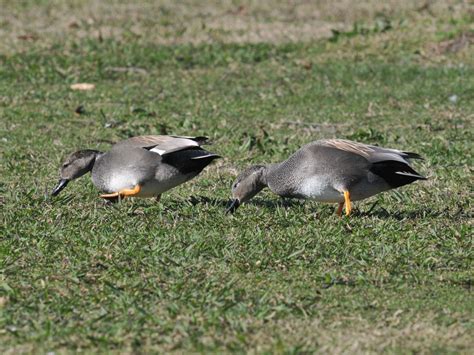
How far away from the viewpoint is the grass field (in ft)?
16.9

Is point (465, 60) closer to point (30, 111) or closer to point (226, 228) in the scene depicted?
point (30, 111)

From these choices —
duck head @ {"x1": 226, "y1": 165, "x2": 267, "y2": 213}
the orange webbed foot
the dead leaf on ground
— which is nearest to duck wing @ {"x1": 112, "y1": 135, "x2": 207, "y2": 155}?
the orange webbed foot

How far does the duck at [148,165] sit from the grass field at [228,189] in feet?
0.46

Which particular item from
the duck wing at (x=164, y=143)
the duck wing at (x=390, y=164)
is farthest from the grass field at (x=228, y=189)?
the duck wing at (x=164, y=143)

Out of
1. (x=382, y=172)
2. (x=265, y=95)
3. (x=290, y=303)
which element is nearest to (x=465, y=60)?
(x=265, y=95)

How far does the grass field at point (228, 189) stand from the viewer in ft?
16.9

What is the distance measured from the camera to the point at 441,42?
44.6 feet

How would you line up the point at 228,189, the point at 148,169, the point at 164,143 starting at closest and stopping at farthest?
the point at 148,169 → the point at 164,143 → the point at 228,189

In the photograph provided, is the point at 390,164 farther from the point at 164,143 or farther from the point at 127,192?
the point at 127,192

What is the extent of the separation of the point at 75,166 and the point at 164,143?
2.50 ft

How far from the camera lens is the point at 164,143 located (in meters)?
7.45

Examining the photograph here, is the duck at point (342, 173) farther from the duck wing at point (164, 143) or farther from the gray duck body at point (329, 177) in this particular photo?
the duck wing at point (164, 143)

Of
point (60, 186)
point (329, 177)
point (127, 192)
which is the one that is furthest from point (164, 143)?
point (329, 177)

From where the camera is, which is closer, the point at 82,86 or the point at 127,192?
the point at 127,192
